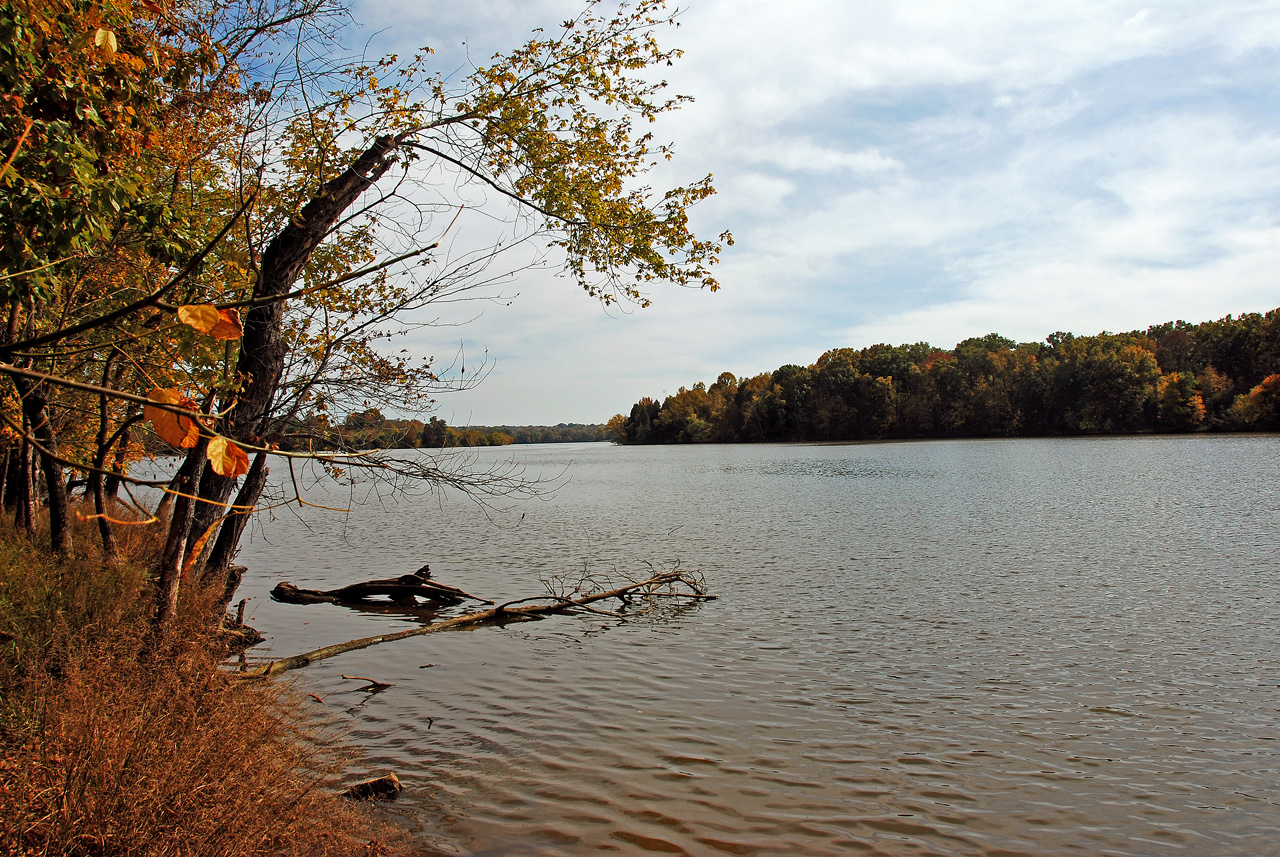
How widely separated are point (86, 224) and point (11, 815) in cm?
282

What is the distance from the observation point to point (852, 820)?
19.8 feet

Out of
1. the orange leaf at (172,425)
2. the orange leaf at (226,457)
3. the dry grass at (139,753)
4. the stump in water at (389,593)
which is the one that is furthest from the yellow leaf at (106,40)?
the stump in water at (389,593)

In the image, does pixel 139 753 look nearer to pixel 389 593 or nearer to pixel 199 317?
pixel 199 317

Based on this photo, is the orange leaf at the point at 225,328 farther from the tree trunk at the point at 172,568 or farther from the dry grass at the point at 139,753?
the tree trunk at the point at 172,568

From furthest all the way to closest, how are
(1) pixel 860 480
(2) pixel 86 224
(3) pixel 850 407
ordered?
(3) pixel 850 407
(1) pixel 860 480
(2) pixel 86 224

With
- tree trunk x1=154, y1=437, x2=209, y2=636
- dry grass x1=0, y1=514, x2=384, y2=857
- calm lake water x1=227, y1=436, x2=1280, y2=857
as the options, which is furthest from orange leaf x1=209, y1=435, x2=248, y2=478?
tree trunk x1=154, y1=437, x2=209, y2=636

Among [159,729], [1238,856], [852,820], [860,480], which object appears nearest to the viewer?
[159,729]

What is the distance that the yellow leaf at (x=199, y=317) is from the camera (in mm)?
1502

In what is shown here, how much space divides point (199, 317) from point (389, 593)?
45.7ft

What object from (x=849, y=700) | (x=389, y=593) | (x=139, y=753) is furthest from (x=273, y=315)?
(x=389, y=593)

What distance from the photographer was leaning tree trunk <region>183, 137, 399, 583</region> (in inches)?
276

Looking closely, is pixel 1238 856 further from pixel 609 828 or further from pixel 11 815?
pixel 11 815

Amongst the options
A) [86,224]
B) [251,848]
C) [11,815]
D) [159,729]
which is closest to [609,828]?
[251,848]

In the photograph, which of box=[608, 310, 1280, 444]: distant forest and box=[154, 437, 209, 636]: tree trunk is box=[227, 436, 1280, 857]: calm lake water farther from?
box=[608, 310, 1280, 444]: distant forest
